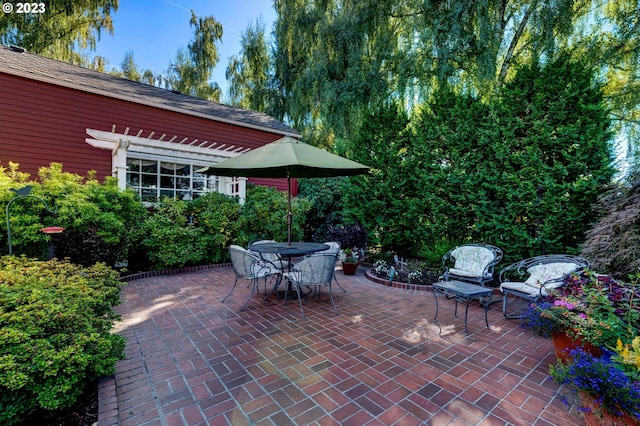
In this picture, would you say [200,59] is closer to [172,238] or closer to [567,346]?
[172,238]

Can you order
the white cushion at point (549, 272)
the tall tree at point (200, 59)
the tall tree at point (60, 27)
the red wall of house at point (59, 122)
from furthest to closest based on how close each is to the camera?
the tall tree at point (200, 59) < the tall tree at point (60, 27) < the red wall of house at point (59, 122) < the white cushion at point (549, 272)

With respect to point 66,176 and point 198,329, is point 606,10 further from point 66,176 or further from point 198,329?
point 66,176

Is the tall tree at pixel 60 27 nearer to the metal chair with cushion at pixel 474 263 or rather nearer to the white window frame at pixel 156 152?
the white window frame at pixel 156 152

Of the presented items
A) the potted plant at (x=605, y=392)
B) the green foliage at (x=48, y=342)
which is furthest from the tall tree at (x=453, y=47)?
the green foliage at (x=48, y=342)

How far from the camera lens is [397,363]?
8.52ft

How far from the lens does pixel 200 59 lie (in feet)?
51.0

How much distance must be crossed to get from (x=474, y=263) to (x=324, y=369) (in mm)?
3377

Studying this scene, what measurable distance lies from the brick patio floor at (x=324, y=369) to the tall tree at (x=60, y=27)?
13676 millimetres

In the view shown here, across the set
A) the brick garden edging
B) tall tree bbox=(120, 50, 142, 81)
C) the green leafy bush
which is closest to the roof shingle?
the green leafy bush

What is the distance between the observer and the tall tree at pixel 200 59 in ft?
50.4

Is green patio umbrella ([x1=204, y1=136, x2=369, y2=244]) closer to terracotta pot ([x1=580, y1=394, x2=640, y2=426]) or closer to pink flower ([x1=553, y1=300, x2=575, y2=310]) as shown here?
pink flower ([x1=553, y1=300, x2=575, y2=310])

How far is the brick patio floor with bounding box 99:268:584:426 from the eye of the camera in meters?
1.96

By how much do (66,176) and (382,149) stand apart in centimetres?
619

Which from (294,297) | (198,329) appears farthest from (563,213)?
(198,329)
